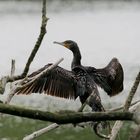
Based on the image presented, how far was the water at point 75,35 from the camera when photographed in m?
13.7

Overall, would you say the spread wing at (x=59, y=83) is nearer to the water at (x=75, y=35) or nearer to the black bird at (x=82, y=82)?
the black bird at (x=82, y=82)

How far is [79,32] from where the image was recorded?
20.0 meters

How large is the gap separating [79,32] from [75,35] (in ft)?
2.54

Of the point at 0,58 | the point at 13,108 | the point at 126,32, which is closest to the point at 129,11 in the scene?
the point at 126,32

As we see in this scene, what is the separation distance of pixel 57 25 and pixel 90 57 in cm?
621

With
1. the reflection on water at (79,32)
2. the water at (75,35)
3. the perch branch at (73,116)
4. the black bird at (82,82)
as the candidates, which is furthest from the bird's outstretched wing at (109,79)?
the reflection on water at (79,32)

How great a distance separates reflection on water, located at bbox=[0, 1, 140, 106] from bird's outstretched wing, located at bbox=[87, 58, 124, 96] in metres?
6.28

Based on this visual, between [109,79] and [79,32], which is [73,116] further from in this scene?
[79,32]

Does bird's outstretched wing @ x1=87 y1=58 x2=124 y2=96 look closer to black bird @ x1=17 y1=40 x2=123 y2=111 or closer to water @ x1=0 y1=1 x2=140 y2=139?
black bird @ x1=17 y1=40 x2=123 y2=111

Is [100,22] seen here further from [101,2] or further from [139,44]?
[101,2]

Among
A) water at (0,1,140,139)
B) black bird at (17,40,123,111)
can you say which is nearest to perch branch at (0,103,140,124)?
black bird at (17,40,123,111)

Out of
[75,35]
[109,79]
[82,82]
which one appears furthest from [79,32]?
[82,82]

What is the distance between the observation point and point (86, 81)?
4.11 m

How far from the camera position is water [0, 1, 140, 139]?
1374 cm
